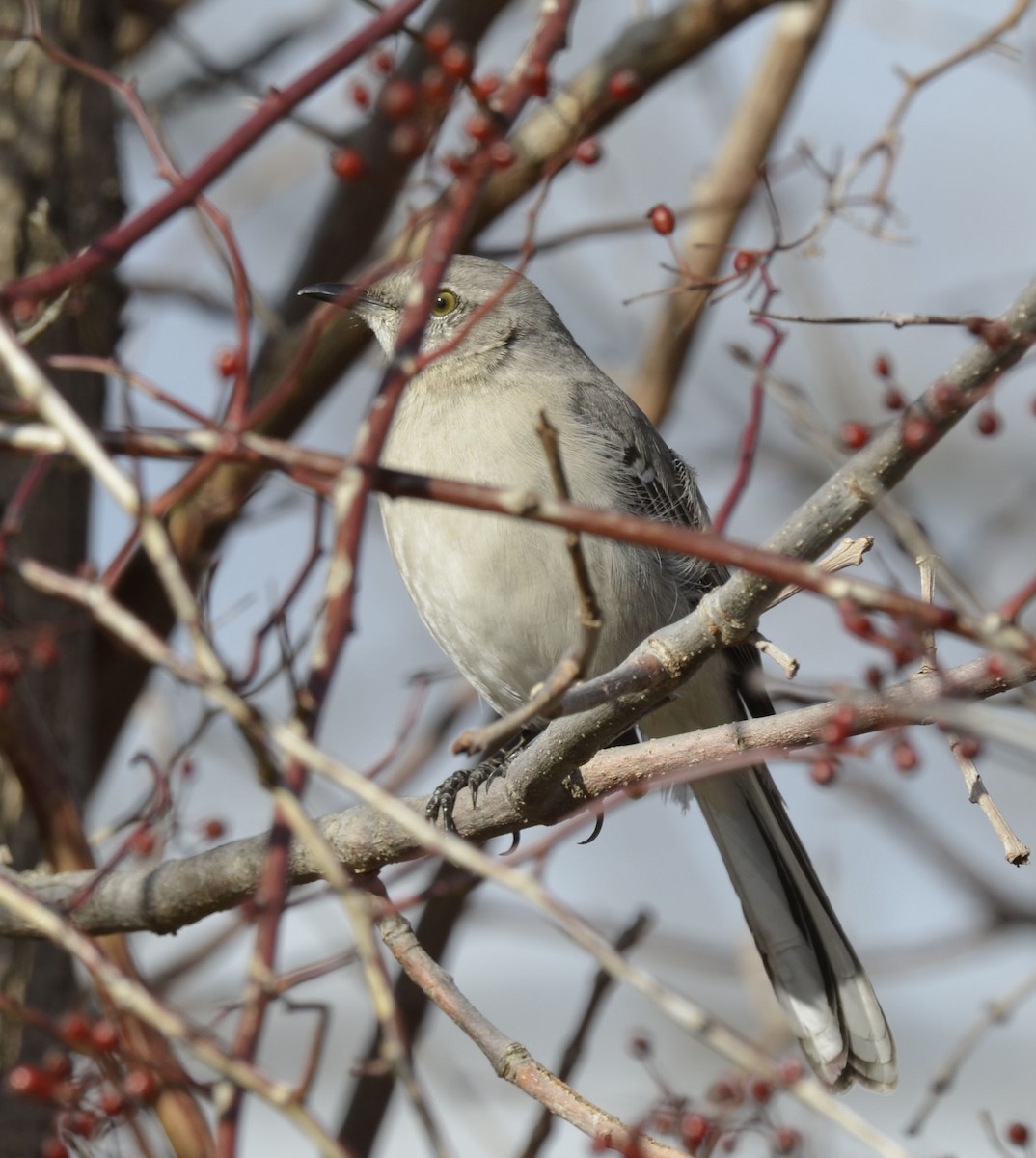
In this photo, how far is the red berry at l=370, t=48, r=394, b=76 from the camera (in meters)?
4.00

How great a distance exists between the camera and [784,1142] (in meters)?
3.75

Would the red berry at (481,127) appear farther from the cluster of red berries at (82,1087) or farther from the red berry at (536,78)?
the cluster of red berries at (82,1087)

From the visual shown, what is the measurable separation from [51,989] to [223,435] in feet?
11.0

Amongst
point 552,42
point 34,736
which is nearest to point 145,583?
point 34,736

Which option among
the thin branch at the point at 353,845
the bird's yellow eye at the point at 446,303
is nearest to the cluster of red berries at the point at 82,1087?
the thin branch at the point at 353,845

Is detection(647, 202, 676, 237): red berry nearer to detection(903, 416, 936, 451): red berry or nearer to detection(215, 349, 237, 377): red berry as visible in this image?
detection(215, 349, 237, 377): red berry

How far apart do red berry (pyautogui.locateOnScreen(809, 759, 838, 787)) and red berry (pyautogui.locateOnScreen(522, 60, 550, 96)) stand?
1381mm

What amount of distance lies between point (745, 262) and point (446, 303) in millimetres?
1921

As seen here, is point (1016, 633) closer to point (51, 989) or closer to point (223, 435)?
point (223, 435)

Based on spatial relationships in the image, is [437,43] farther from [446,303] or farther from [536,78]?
[446,303]

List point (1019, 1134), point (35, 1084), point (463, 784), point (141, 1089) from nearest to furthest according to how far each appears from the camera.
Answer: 1. point (141, 1089)
2. point (35, 1084)
3. point (1019, 1134)
4. point (463, 784)

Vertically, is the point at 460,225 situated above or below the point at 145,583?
below

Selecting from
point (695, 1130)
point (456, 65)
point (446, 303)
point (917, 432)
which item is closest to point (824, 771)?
point (917, 432)

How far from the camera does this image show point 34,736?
416 cm
